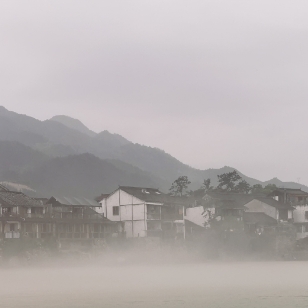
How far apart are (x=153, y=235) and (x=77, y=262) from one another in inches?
770

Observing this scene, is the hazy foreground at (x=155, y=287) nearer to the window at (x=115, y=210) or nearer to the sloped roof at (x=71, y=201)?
the sloped roof at (x=71, y=201)

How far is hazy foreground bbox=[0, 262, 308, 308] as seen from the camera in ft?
136

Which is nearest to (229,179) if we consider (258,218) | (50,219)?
(258,218)

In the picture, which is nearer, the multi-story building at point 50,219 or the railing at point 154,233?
the multi-story building at point 50,219

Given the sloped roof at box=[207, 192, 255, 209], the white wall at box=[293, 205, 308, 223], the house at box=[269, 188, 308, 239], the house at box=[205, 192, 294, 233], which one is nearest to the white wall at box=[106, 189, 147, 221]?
the house at box=[205, 192, 294, 233]

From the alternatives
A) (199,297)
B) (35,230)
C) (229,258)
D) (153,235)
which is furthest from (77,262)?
(199,297)

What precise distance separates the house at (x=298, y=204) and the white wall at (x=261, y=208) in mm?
5259

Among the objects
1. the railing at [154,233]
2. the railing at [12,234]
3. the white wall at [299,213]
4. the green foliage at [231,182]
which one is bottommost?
the railing at [154,233]

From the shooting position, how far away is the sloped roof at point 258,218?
3883 inches

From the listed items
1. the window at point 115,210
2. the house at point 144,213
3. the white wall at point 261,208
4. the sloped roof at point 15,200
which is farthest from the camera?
the white wall at point 261,208

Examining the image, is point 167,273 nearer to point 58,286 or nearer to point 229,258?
point 58,286

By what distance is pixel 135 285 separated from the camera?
5225cm

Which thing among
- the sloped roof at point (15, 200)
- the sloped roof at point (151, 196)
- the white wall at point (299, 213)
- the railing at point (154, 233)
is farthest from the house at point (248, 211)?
the sloped roof at point (15, 200)

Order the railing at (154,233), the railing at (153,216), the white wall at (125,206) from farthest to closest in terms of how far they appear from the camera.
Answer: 1. the railing at (153,216)
2. the white wall at (125,206)
3. the railing at (154,233)
